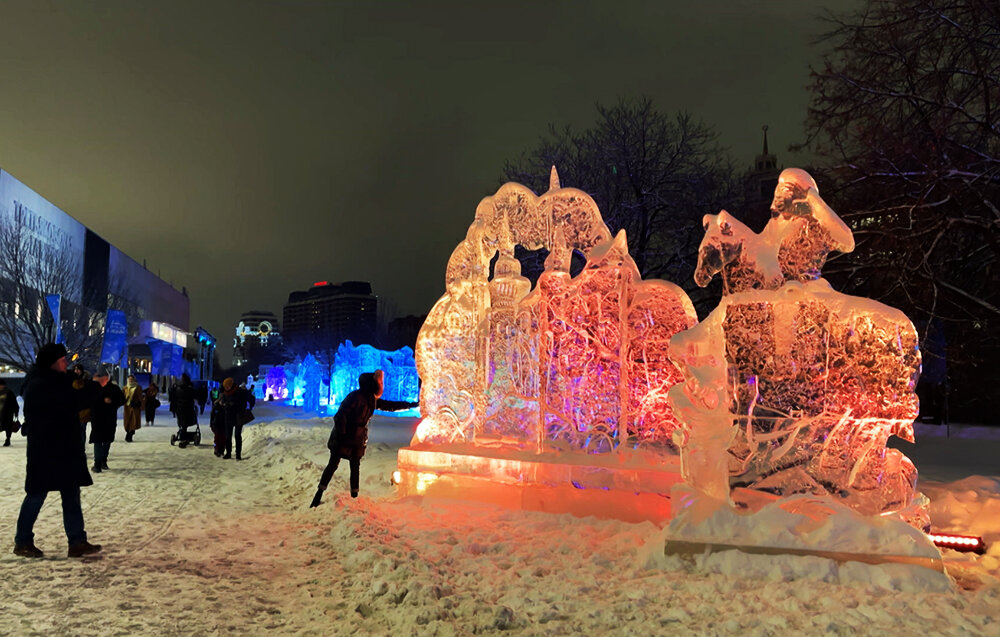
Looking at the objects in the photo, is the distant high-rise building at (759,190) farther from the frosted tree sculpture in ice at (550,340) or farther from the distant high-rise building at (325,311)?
the distant high-rise building at (325,311)

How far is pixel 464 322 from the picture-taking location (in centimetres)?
886

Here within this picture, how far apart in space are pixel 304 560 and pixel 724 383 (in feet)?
12.9

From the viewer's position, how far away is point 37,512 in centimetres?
557

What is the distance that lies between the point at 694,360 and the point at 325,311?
116715mm

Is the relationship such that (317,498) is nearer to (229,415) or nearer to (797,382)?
(797,382)

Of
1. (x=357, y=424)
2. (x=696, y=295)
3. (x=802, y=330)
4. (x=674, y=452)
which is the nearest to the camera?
(x=802, y=330)

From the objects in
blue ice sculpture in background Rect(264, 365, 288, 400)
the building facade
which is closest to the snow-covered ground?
the building facade

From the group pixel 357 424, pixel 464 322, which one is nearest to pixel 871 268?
pixel 464 322

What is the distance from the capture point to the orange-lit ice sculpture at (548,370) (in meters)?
7.47

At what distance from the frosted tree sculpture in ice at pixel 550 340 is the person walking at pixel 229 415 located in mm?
5524

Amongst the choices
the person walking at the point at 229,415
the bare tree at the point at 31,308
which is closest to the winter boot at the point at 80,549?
the person walking at the point at 229,415

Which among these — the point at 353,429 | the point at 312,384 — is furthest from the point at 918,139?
the point at 312,384

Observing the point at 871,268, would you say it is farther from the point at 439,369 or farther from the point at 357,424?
the point at 357,424

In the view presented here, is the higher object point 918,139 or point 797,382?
point 918,139
